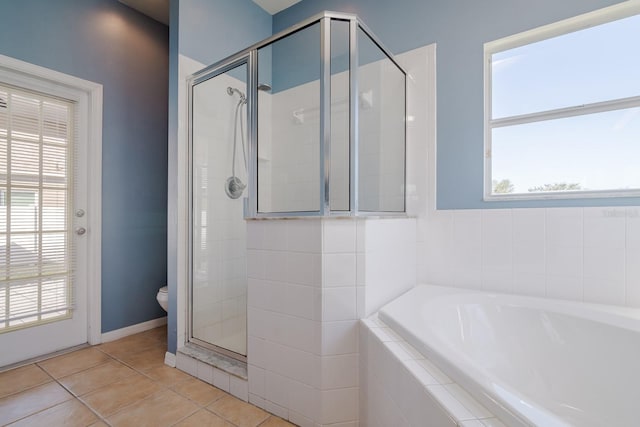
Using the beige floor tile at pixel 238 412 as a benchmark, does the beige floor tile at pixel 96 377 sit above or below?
above

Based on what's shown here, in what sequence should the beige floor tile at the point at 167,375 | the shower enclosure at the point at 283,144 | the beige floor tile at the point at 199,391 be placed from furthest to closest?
the beige floor tile at the point at 167,375, the beige floor tile at the point at 199,391, the shower enclosure at the point at 283,144

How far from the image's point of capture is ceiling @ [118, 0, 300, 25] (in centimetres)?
238

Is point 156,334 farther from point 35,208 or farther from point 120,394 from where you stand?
point 35,208

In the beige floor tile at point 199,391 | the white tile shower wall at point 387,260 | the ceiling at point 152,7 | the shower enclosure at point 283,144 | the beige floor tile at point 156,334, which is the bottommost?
the beige floor tile at point 156,334

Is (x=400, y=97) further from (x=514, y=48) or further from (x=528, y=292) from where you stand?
(x=528, y=292)

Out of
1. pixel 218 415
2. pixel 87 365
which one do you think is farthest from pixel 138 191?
pixel 218 415

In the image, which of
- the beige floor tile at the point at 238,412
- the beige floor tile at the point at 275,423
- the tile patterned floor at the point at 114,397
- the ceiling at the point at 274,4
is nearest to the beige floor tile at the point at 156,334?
the tile patterned floor at the point at 114,397

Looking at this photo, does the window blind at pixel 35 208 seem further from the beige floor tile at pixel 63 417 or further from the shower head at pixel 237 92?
the shower head at pixel 237 92

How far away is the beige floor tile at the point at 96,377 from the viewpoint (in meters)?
1.65

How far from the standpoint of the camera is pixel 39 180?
2.02 m

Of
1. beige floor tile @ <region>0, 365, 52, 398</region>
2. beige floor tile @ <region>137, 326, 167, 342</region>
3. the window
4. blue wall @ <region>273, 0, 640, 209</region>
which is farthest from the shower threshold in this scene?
the window

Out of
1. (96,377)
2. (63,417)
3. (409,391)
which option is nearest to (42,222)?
(96,377)

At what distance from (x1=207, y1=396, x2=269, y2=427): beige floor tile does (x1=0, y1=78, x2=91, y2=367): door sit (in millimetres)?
1454

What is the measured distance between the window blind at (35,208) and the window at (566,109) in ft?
9.74
